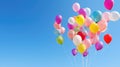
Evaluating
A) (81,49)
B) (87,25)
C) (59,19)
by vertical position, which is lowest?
(81,49)

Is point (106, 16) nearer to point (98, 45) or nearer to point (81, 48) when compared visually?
point (98, 45)

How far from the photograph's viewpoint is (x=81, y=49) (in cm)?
1053

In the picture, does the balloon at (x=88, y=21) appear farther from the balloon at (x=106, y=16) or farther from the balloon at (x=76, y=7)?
the balloon at (x=76, y=7)

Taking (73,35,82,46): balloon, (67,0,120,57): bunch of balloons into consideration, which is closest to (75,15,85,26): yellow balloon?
(67,0,120,57): bunch of balloons

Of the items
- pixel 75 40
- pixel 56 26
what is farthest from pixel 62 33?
pixel 75 40

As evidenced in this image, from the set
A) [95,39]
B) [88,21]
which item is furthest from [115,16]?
[95,39]

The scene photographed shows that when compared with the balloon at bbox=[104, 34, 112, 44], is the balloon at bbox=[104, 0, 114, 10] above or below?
above

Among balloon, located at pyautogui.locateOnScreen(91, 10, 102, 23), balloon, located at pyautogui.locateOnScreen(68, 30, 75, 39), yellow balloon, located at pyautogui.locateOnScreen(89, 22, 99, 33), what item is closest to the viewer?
yellow balloon, located at pyautogui.locateOnScreen(89, 22, 99, 33)

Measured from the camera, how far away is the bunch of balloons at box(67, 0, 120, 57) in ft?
34.2

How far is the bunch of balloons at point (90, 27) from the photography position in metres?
10.4

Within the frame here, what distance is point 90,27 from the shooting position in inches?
410

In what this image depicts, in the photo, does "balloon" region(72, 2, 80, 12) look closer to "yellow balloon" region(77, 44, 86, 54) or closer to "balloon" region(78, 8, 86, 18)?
"balloon" region(78, 8, 86, 18)

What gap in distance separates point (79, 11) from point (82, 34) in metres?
0.88

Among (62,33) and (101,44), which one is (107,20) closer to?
(101,44)
